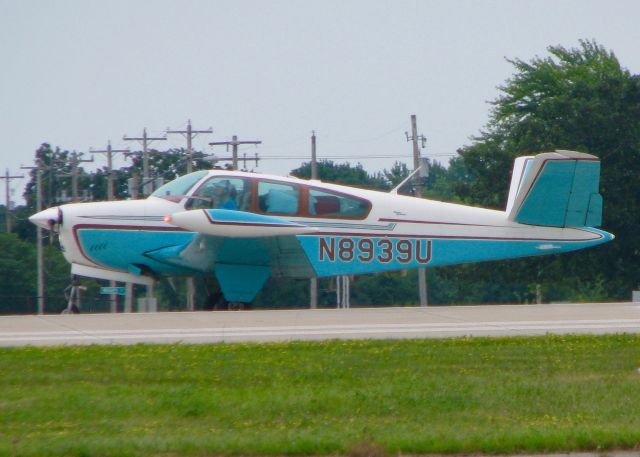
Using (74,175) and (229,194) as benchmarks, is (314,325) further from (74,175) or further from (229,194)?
(74,175)

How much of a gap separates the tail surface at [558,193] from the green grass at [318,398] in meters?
8.52

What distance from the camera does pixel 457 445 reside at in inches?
334

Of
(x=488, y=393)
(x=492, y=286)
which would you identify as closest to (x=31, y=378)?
(x=488, y=393)

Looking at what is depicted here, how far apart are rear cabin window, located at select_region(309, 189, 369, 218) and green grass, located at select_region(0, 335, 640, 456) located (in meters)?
7.44

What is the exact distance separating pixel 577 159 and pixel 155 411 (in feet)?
45.2

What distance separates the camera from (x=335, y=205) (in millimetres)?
20422

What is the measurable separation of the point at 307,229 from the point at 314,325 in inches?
170

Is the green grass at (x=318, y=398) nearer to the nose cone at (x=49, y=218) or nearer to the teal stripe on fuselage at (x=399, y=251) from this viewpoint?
the teal stripe on fuselage at (x=399, y=251)

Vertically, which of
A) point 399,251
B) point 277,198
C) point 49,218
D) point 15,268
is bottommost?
point 15,268

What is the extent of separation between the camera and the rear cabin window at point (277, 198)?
1994cm

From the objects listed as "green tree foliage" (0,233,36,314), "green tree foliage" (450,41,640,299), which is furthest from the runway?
"green tree foliage" (0,233,36,314)

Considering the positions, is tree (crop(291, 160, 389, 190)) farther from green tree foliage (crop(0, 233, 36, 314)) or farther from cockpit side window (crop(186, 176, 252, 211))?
cockpit side window (crop(186, 176, 252, 211))

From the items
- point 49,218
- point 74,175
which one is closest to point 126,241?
point 49,218

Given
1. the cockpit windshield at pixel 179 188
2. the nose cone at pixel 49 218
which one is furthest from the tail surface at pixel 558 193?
the nose cone at pixel 49 218
